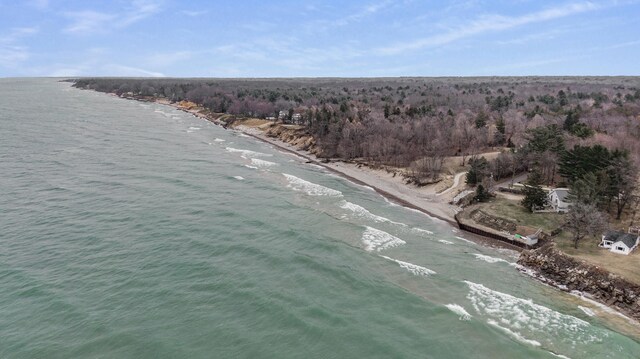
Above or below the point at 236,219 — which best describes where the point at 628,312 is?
below

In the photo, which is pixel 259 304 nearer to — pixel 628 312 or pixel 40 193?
pixel 628 312

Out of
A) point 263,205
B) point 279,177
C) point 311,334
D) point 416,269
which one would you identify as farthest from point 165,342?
point 279,177

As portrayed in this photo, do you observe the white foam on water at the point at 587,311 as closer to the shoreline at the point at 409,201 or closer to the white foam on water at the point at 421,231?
the shoreline at the point at 409,201

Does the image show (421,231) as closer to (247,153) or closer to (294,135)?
(247,153)

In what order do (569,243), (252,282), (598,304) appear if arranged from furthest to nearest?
(569,243), (598,304), (252,282)

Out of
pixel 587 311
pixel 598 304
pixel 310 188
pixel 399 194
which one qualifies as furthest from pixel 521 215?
pixel 310 188

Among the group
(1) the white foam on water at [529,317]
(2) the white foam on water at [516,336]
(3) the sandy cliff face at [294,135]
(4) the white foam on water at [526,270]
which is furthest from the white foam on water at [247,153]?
(2) the white foam on water at [516,336]

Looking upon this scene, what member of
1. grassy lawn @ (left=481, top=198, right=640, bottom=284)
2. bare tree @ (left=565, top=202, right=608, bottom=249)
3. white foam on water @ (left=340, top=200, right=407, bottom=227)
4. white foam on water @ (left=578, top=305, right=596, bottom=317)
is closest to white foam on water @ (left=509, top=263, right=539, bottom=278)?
grassy lawn @ (left=481, top=198, right=640, bottom=284)
